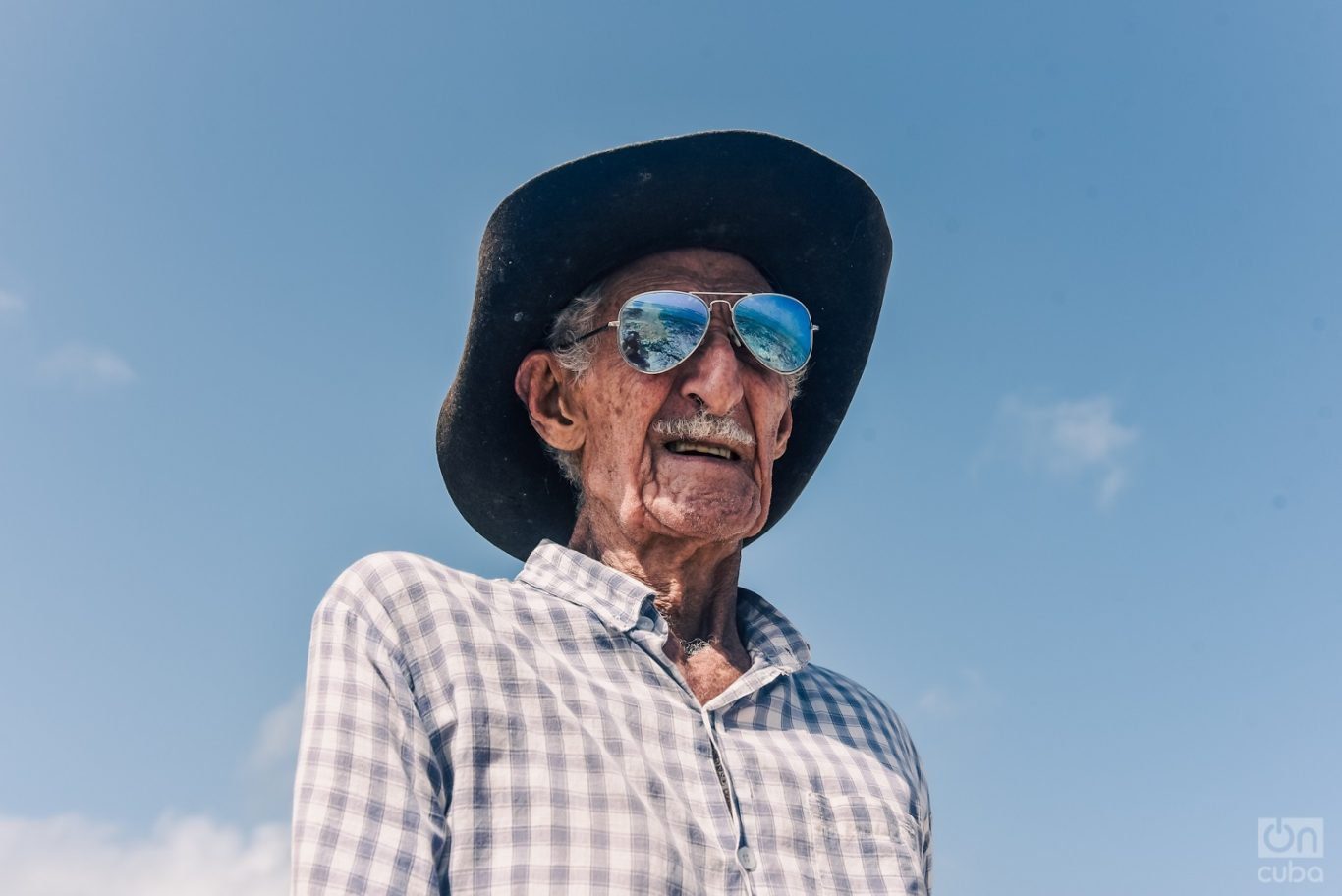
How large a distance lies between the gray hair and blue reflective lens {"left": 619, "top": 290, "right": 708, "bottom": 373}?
246 millimetres

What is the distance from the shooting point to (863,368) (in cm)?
515

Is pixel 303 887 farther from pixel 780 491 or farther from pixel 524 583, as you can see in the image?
pixel 780 491

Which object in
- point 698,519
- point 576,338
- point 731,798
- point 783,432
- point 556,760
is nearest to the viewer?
point 556,760

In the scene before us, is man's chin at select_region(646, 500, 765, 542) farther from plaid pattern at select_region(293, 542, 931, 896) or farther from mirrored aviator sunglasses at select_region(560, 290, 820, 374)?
mirrored aviator sunglasses at select_region(560, 290, 820, 374)

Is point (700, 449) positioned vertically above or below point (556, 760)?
above

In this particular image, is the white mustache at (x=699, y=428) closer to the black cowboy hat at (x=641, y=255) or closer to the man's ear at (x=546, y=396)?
the man's ear at (x=546, y=396)

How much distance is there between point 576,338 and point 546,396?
0.25 metres

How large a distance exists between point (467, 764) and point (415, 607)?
0.50 metres

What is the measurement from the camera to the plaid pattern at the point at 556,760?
2986 mm

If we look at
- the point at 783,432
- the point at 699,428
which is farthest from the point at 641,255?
the point at 783,432

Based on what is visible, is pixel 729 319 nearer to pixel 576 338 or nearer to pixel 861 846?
pixel 576 338

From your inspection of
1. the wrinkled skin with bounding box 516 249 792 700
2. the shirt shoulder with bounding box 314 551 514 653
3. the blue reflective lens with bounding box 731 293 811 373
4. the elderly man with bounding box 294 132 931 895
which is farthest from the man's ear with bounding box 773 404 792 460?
the shirt shoulder with bounding box 314 551 514 653

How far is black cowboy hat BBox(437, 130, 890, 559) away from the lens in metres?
4.43

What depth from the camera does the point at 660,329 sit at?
4277 mm
